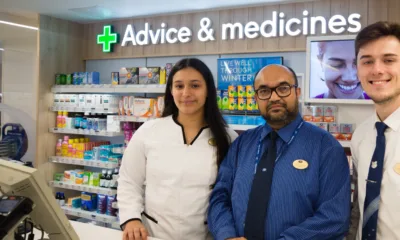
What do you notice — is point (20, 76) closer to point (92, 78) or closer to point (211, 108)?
point (92, 78)

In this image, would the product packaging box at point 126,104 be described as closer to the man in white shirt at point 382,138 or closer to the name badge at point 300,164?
the name badge at point 300,164

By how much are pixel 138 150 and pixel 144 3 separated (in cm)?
311

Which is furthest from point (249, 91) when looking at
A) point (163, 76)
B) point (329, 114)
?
point (163, 76)

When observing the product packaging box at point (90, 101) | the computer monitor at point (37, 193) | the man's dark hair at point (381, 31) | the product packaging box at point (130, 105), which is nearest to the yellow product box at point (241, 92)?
the product packaging box at point (130, 105)

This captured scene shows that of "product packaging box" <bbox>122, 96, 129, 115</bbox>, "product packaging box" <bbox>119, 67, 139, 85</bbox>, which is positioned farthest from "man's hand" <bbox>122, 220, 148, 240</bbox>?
"product packaging box" <bbox>119, 67, 139, 85</bbox>

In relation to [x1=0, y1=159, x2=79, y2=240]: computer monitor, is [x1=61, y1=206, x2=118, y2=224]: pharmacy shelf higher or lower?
lower

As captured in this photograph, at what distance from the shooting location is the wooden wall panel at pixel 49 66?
18.9 feet

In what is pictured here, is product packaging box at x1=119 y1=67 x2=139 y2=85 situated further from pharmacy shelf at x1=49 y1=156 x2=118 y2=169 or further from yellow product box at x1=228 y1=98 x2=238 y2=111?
yellow product box at x1=228 y1=98 x2=238 y2=111

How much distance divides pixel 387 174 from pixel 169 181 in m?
1.15

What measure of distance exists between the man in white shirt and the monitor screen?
2181 mm

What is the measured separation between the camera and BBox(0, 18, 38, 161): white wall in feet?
19.7

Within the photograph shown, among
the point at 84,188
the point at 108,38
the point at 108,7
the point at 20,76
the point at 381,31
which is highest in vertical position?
the point at 108,7

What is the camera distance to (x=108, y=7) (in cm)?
520

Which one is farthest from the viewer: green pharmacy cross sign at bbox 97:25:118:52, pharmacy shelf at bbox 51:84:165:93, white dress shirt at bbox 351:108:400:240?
green pharmacy cross sign at bbox 97:25:118:52
